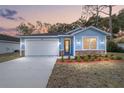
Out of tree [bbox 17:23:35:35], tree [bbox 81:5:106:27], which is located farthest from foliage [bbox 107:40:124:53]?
tree [bbox 17:23:35:35]

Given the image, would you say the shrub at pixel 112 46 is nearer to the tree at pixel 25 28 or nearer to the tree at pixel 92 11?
the tree at pixel 92 11

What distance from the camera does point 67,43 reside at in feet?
77.3

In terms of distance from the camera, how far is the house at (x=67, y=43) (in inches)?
854

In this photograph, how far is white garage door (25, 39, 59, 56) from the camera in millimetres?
24469

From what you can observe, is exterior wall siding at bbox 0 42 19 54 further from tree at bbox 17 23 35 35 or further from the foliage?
the foliage

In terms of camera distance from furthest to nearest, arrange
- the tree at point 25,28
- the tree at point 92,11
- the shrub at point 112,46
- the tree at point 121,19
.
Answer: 1. the tree at point 25,28
2. the tree at point 92,11
3. the tree at point 121,19
4. the shrub at point 112,46

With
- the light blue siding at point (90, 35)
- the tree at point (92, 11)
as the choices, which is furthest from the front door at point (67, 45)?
the tree at point (92, 11)

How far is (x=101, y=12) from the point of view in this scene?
36.6 metres

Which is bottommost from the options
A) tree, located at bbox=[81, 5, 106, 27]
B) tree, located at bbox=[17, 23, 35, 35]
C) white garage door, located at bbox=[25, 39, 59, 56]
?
white garage door, located at bbox=[25, 39, 59, 56]

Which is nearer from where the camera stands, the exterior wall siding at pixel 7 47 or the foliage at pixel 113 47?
the foliage at pixel 113 47

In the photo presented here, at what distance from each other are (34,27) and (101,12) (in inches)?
787

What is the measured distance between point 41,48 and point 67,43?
3.37 meters

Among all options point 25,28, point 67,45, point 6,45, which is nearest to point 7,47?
point 6,45

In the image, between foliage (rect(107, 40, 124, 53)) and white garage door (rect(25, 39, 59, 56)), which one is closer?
white garage door (rect(25, 39, 59, 56))
